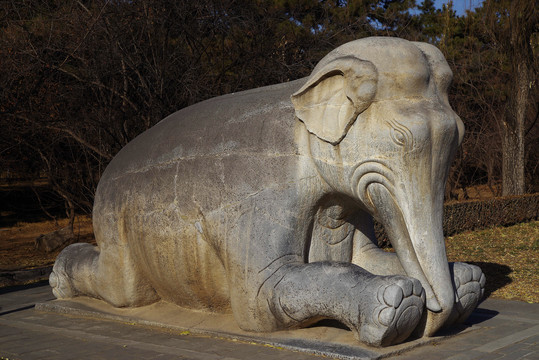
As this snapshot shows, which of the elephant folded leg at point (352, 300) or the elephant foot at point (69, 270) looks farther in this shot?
the elephant foot at point (69, 270)

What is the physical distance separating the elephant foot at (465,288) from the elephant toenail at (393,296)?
0.81 metres

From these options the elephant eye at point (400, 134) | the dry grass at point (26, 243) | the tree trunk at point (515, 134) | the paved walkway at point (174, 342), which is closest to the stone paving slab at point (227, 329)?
the paved walkway at point (174, 342)

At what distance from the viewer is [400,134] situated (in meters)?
4.87

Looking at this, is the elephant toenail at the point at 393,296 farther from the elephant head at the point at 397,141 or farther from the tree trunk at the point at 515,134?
the tree trunk at the point at 515,134

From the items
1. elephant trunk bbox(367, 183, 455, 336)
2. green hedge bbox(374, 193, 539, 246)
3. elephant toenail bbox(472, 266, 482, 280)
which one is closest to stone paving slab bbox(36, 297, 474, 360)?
elephant trunk bbox(367, 183, 455, 336)

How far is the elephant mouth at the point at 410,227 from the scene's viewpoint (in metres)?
4.86

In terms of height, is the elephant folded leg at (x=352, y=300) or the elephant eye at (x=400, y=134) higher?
the elephant eye at (x=400, y=134)

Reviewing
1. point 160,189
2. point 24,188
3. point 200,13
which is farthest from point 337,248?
point 24,188

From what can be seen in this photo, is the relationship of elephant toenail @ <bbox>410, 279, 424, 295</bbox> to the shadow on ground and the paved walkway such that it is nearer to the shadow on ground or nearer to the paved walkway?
the paved walkway

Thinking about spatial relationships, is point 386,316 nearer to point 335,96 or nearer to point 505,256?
point 335,96

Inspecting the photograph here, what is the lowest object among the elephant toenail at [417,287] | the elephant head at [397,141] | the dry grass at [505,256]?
the dry grass at [505,256]

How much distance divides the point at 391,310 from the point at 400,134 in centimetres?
120

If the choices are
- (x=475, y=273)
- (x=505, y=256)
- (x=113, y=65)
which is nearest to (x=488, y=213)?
(x=505, y=256)

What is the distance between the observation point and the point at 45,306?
689 cm
